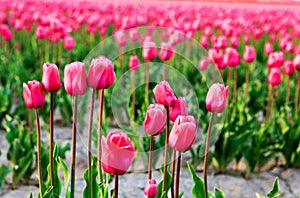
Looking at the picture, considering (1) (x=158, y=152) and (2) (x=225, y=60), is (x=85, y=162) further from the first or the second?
(2) (x=225, y=60)

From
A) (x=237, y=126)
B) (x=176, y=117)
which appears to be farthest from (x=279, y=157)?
(x=176, y=117)

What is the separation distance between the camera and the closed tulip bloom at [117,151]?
1268 millimetres

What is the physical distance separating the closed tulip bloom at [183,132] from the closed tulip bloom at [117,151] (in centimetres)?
15

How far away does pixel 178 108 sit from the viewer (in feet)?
4.93

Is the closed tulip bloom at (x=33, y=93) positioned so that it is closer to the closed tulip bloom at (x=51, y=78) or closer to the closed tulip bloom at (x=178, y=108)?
the closed tulip bloom at (x=51, y=78)

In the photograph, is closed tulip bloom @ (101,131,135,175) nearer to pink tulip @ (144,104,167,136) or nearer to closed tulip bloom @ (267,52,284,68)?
pink tulip @ (144,104,167,136)

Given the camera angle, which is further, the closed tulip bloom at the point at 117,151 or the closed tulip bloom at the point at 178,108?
the closed tulip bloom at the point at 178,108

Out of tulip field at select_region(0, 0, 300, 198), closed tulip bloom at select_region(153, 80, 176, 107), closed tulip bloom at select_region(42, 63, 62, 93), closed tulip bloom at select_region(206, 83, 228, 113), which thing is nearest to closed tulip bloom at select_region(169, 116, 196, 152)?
tulip field at select_region(0, 0, 300, 198)

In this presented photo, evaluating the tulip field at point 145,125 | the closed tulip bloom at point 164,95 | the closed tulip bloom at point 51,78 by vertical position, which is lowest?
the tulip field at point 145,125

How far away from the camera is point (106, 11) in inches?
306

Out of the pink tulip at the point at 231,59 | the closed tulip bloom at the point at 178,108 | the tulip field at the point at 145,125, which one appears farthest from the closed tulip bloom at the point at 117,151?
the pink tulip at the point at 231,59

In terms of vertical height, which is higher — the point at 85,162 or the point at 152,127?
the point at 152,127

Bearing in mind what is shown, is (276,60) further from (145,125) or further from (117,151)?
(117,151)

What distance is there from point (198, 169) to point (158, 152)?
298 millimetres
